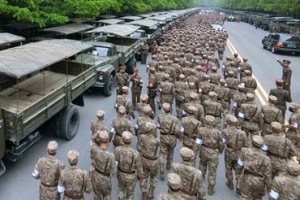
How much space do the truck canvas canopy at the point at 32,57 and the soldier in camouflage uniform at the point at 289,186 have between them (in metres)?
4.87

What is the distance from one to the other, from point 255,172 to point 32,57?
205 inches

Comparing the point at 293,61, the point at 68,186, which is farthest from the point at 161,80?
the point at 293,61

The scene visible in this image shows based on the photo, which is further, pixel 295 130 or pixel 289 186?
pixel 295 130

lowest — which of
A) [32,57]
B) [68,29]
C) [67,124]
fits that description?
[67,124]

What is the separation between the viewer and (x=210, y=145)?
690 cm

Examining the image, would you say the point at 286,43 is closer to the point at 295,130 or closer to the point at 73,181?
the point at 295,130

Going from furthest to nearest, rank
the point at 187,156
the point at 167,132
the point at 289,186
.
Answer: the point at 167,132
the point at 187,156
the point at 289,186

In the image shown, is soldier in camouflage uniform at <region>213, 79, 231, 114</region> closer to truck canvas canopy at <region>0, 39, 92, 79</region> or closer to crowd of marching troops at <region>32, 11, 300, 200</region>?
crowd of marching troops at <region>32, 11, 300, 200</region>

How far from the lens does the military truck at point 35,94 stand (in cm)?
667

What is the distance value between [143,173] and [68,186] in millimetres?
1448

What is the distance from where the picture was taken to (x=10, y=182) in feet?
23.5

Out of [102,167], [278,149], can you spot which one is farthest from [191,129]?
[102,167]

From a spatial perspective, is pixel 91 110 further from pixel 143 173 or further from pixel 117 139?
pixel 143 173

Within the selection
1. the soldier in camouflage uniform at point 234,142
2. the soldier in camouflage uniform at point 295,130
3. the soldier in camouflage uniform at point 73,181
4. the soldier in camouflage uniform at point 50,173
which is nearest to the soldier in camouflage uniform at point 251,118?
the soldier in camouflage uniform at point 295,130
